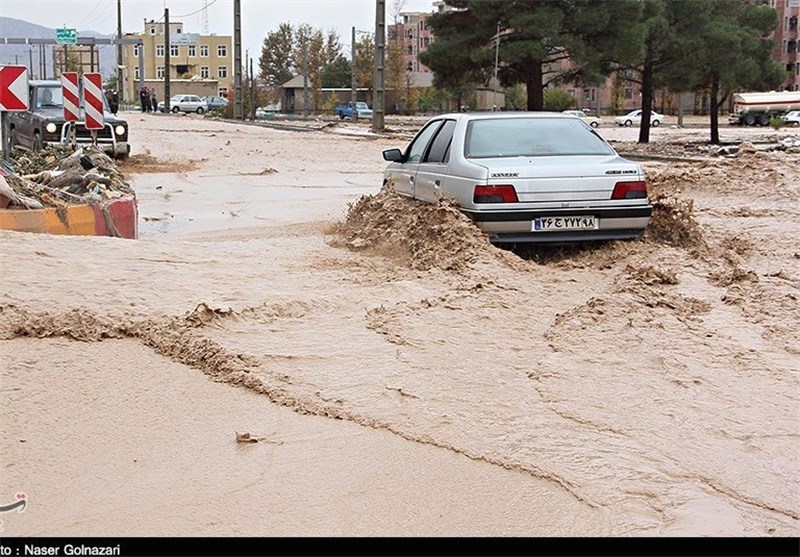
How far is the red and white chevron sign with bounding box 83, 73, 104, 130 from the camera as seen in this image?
1711cm

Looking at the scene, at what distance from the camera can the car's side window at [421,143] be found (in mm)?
11016

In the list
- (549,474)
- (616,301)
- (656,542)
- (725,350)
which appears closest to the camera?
(656,542)

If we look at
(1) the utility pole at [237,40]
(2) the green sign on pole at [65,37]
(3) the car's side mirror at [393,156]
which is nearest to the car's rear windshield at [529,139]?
(3) the car's side mirror at [393,156]

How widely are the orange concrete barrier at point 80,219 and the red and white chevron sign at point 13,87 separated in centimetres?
266

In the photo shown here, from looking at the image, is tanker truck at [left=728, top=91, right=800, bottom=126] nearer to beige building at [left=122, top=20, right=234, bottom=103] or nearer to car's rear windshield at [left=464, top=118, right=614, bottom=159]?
car's rear windshield at [left=464, top=118, right=614, bottom=159]

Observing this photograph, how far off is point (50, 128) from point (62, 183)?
1092cm

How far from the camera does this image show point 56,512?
13.9ft

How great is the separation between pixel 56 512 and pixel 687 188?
1561cm

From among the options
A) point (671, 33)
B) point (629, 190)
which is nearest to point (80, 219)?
point (629, 190)

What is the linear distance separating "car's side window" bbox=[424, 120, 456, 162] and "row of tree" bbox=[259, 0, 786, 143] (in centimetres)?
2738

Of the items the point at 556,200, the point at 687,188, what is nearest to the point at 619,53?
the point at 687,188

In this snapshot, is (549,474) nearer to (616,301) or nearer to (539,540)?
(539,540)

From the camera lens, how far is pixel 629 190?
→ 945 centimetres

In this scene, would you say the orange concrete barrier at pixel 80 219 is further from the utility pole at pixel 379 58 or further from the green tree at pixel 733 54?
the utility pole at pixel 379 58
